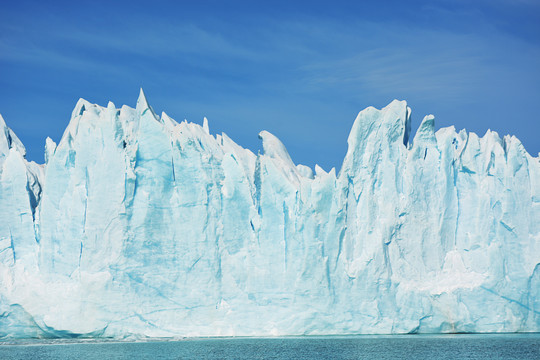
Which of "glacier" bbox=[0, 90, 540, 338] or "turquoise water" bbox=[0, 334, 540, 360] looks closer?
"turquoise water" bbox=[0, 334, 540, 360]

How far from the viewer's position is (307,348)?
25.4 m

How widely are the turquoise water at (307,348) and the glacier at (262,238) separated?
0.50 meters

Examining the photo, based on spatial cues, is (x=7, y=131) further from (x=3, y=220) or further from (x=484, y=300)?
(x=484, y=300)

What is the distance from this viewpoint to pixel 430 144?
94.7ft

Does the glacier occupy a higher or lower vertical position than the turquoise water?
higher

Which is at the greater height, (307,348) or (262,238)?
(262,238)

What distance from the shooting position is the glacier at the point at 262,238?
2731 cm

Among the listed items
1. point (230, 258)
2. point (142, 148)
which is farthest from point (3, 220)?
point (230, 258)

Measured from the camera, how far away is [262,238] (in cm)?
2781

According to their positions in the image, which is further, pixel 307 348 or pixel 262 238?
pixel 262 238

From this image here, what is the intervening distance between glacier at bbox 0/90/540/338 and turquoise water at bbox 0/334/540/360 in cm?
50

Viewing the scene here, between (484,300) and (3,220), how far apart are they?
1565 centimetres

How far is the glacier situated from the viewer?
2731 cm

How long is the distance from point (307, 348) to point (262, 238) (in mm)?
4107
